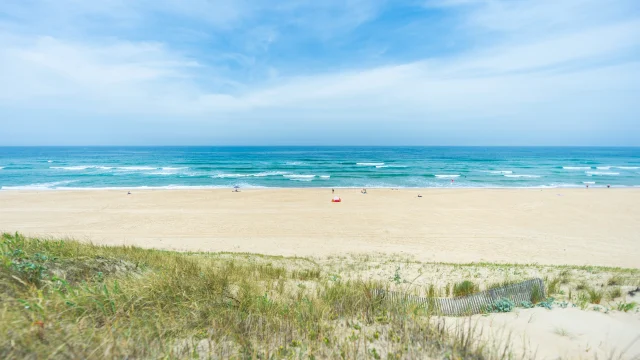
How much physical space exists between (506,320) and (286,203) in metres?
21.0

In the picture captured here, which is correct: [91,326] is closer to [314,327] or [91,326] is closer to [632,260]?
[314,327]

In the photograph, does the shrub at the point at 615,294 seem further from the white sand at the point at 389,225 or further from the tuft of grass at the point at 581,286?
the white sand at the point at 389,225

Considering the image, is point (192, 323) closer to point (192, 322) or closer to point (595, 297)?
point (192, 322)

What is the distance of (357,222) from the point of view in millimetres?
18391

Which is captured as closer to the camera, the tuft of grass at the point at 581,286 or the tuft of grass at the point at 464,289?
the tuft of grass at the point at 464,289

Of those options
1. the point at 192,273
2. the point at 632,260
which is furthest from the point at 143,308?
the point at 632,260

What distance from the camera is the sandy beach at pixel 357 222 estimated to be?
13406mm

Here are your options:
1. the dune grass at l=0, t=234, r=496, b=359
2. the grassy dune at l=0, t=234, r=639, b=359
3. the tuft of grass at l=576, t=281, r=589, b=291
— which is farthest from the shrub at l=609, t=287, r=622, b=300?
the dune grass at l=0, t=234, r=496, b=359

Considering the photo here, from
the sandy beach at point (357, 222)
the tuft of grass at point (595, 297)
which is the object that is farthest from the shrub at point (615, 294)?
the sandy beach at point (357, 222)

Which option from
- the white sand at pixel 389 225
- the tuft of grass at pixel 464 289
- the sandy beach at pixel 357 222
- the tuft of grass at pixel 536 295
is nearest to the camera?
the tuft of grass at pixel 536 295

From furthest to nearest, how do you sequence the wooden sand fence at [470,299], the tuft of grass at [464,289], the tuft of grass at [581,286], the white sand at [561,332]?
1. the tuft of grass at [581,286]
2. the tuft of grass at [464,289]
3. the wooden sand fence at [470,299]
4. the white sand at [561,332]

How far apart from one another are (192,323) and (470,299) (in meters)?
4.06

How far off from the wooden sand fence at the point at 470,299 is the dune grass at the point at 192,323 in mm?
303

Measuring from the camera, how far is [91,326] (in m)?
2.68
